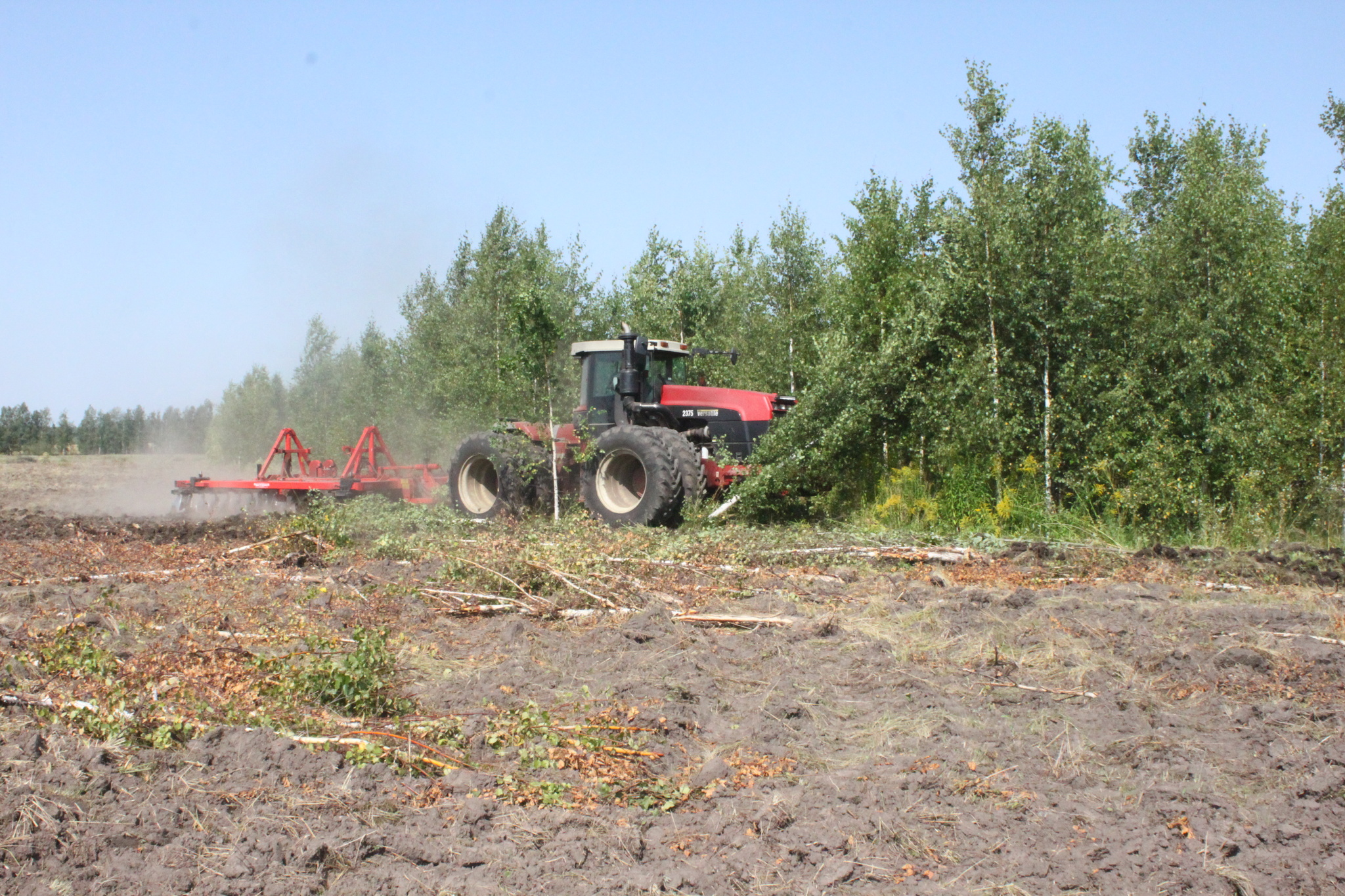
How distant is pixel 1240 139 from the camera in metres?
23.7

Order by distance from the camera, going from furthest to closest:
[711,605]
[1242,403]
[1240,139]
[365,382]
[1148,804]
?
[365,382], [1240,139], [1242,403], [711,605], [1148,804]

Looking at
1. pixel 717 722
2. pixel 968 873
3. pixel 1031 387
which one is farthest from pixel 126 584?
pixel 1031 387

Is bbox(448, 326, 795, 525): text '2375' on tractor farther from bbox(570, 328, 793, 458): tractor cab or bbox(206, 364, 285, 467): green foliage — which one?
bbox(206, 364, 285, 467): green foliage

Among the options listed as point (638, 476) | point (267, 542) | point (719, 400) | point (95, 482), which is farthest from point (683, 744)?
point (95, 482)

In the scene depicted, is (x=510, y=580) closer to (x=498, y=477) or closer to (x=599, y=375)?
(x=599, y=375)

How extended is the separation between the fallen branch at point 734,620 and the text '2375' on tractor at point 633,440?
5.05 metres

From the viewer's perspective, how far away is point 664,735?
5.32 m

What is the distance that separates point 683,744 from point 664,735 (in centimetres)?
11

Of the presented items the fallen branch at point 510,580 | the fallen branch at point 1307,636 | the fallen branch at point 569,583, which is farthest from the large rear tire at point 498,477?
the fallen branch at point 1307,636

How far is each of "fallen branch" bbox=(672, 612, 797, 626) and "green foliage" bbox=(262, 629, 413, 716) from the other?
8.19 feet

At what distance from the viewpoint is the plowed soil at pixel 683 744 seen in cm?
386

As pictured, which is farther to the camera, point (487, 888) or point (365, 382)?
point (365, 382)

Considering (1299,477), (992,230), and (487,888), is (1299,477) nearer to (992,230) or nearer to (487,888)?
(992,230)

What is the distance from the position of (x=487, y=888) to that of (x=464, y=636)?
4.13m
